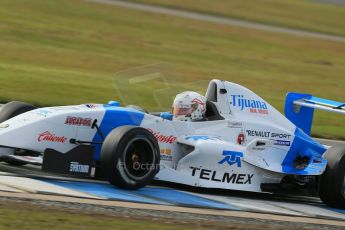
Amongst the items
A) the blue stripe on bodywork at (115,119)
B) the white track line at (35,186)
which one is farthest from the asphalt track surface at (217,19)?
the white track line at (35,186)

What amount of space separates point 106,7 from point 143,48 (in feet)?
33.2

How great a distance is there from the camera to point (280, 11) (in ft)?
174

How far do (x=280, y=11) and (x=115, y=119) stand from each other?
44316 millimetres

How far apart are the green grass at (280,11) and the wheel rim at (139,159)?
119ft

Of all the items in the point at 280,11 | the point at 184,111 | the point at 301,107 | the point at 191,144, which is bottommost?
the point at 191,144

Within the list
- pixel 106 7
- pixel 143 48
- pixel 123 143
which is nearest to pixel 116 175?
pixel 123 143

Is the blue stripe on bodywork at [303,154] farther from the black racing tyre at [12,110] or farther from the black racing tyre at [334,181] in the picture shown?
the black racing tyre at [12,110]

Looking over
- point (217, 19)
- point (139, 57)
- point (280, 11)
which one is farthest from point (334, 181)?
point (280, 11)

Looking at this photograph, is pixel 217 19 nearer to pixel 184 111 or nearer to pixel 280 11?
pixel 280 11

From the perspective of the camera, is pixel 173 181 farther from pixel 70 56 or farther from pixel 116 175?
pixel 70 56

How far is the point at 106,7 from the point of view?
41.1 meters

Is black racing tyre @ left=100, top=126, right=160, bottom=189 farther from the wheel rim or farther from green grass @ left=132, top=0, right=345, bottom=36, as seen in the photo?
green grass @ left=132, top=0, right=345, bottom=36

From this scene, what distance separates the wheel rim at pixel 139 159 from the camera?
9727mm

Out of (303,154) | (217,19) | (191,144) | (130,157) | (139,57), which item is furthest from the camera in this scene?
(217,19)
